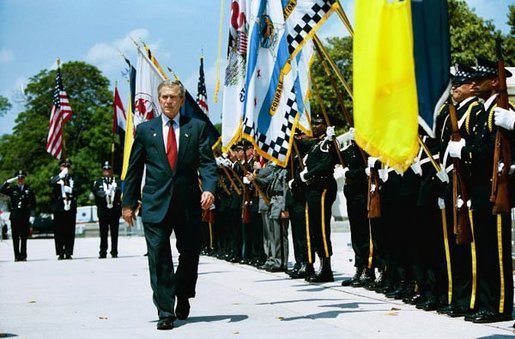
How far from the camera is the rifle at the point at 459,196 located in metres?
8.34

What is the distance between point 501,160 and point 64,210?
16.5 metres

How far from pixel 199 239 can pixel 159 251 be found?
1.76 ft

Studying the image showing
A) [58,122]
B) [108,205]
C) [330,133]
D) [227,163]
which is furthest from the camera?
[58,122]

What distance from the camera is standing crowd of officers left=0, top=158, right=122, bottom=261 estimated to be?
75.0ft

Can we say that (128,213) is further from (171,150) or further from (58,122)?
(58,122)

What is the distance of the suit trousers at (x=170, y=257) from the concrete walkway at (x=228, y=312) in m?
0.29

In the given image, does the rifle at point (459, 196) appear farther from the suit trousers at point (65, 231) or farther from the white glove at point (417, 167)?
the suit trousers at point (65, 231)

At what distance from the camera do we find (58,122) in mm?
26125

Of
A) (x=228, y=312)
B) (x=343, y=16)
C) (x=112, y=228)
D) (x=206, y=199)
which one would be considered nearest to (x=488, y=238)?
(x=206, y=199)

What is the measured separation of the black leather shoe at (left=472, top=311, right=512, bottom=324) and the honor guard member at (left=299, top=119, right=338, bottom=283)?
14.5 ft

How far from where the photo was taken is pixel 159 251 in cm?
899

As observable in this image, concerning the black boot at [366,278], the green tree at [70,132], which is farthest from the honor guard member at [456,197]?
the green tree at [70,132]

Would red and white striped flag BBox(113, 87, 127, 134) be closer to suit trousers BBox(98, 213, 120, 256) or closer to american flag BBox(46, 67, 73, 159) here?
american flag BBox(46, 67, 73, 159)

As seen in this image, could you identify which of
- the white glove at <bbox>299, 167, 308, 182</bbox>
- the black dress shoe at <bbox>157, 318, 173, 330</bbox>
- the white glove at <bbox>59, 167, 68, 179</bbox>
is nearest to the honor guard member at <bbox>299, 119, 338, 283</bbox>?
the white glove at <bbox>299, 167, 308, 182</bbox>
